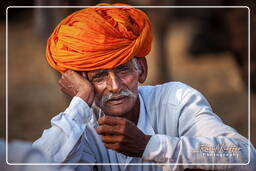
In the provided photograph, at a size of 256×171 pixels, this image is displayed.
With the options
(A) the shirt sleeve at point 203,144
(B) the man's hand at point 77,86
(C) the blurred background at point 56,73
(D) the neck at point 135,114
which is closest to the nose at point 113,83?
(B) the man's hand at point 77,86

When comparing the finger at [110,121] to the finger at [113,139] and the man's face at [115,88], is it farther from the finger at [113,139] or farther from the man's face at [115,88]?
the man's face at [115,88]

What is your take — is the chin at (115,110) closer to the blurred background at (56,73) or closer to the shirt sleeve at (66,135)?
the shirt sleeve at (66,135)

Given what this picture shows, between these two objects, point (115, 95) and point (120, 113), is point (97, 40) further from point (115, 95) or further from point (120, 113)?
point (120, 113)

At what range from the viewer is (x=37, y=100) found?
15.2 feet

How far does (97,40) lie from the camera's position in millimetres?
2848

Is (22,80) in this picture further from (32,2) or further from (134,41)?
(134,41)

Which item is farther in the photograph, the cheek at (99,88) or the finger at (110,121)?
the cheek at (99,88)

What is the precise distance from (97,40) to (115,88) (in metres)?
0.29

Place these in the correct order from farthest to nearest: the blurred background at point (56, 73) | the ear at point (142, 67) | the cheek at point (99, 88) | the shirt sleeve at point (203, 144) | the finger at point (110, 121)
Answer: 1. the blurred background at point (56, 73)
2. the ear at point (142, 67)
3. the cheek at point (99, 88)
4. the shirt sleeve at point (203, 144)
5. the finger at point (110, 121)

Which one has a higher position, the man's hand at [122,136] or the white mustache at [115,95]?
the white mustache at [115,95]

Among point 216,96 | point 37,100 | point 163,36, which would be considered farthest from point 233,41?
point 37,100

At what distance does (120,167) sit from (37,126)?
1464mm

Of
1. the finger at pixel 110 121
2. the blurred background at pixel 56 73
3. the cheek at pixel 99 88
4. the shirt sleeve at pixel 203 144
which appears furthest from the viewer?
the blurred background at pixel 56 73

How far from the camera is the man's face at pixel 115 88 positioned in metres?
2.91
